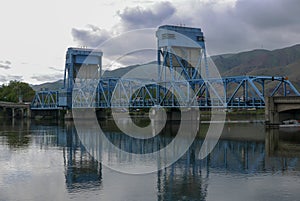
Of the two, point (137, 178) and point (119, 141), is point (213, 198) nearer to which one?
point (137, 178)

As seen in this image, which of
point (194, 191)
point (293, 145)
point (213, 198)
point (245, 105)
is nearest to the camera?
point (213, 198)

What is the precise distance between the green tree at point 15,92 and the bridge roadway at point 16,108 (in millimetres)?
16904

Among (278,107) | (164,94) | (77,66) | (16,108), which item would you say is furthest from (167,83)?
(16,108)

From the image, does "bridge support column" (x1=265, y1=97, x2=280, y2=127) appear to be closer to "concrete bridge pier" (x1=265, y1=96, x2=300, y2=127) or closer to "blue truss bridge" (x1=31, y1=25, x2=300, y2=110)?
"concrete bridge pier" (x1=265, y1=96, x2=300, y2=127)

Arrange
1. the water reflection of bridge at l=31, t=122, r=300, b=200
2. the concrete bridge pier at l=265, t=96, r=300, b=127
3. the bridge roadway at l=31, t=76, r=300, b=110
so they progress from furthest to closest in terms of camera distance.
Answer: the bridge roadway at l=31, t=76, r=300, b=110
the concrete bridge pier at l=265, t=96, r=300, b=127
the water reflection of bridge at l=31, t=122, r=300, b=200

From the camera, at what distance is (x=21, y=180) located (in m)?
32.5

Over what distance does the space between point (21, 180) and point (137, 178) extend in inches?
355

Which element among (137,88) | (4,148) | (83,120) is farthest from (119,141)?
(83,120)

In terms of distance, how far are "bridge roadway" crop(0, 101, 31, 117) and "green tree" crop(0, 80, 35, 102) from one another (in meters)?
16.9

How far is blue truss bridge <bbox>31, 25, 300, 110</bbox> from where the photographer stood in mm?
84188

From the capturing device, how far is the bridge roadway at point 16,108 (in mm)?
156325

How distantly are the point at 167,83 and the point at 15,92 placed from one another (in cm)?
10539

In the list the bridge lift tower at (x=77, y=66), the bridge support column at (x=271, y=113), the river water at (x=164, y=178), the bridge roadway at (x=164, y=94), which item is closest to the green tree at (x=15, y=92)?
the bridge roadway at (x=164, y=94)

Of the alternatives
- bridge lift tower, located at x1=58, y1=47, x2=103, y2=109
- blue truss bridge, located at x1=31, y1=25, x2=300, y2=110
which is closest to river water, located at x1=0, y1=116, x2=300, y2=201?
blue truss bridge, located at x1=31, y1=25, x2=300, y2=110
